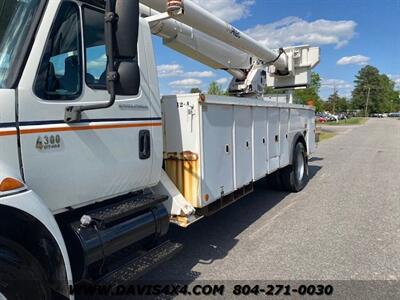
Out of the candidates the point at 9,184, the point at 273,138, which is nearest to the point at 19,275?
the point at 9,184

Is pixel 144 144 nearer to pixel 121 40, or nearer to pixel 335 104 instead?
pixel 121 40

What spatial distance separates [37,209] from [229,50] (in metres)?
6.05

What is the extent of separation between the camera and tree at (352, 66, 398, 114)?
416ft

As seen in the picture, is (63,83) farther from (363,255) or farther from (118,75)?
(363,255)

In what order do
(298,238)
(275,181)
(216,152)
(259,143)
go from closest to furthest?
(216,152)
(298,238)
(259,143)
(275,181)

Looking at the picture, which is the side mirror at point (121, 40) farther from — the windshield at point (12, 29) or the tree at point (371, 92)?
the tree at point (371, 92)

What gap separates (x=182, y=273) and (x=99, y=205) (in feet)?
5.18

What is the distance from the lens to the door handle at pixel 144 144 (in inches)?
142

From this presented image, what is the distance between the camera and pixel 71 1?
9.41 feet

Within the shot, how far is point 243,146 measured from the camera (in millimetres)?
5383

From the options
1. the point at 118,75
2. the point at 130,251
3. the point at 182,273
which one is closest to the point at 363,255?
the point at 182,273

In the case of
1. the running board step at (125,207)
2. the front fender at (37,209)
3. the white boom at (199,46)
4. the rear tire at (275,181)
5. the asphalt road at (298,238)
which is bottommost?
the asphalt road at (298,238)

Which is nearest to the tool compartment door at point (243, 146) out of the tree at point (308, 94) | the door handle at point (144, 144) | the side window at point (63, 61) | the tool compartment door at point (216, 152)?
the tool compartment door at point (216, 152)

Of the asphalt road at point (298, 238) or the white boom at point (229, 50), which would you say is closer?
the asphalt road at point (298, 238)
